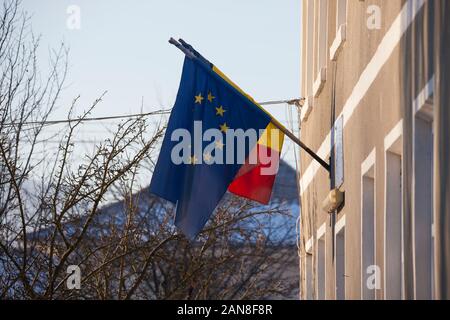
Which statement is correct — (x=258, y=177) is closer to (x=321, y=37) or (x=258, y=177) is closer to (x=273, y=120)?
(x=273, y=120)

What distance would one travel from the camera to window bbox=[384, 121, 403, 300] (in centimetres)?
1030

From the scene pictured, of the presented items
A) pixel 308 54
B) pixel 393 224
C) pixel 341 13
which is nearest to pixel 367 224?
pixel 393 224

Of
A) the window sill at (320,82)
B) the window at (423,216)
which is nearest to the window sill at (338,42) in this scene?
the window sill at (320,82)

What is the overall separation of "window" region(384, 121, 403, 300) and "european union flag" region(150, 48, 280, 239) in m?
3.46

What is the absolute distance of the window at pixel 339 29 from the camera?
13.2 metres

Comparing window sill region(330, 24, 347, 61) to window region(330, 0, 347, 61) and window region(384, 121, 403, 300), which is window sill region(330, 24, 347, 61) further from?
window region(384, 121, 403, 300)

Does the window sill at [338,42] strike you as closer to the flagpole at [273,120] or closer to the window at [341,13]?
the window at [341,13]

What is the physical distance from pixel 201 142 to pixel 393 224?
12.4 ft

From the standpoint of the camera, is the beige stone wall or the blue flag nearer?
the beige stone wall

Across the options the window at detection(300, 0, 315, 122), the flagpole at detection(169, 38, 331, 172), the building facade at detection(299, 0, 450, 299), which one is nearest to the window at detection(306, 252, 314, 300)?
the building facade at detection(299, 0, 450, 299)

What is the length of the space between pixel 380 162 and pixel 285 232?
1335 inches

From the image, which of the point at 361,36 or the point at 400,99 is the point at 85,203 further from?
the point at 400,99
